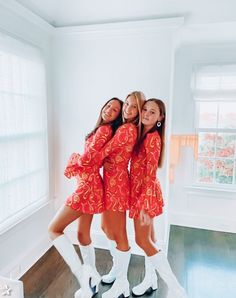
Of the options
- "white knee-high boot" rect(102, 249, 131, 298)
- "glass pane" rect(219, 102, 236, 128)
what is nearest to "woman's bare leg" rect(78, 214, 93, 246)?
"white knee-high boot" rect(102, 249, 131, 298)

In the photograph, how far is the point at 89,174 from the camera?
1988 millimetres

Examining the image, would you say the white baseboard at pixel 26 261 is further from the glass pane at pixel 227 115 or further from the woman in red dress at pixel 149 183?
the glass pane at pixel 227 115

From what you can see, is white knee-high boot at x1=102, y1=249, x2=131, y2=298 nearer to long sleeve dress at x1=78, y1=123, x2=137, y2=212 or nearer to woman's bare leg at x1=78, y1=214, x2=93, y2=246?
woman's bare leg at x1=78, y1=214, x2=93, y2=246

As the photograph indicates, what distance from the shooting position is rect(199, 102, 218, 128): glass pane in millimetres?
3451

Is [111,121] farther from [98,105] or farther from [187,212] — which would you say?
[187,212]

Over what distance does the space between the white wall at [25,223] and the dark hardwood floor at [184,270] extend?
5.1 inches

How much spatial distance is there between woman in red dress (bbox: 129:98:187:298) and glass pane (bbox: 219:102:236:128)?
1815 millimetres

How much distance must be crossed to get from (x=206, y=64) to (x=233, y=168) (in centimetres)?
139

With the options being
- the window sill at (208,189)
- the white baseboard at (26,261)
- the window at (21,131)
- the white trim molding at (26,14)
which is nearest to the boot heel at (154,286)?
the white baseboard at (26,261)

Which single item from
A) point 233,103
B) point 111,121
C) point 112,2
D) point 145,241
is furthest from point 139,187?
point 233,103

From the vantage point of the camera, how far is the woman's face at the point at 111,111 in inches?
77.3

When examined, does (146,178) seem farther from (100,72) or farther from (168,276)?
(100,72)

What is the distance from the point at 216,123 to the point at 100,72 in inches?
67.2

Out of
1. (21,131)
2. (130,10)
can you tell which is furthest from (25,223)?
(130,10)
